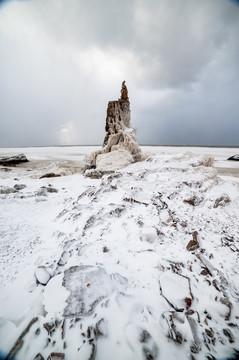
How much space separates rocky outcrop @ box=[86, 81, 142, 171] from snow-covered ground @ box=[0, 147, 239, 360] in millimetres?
9484

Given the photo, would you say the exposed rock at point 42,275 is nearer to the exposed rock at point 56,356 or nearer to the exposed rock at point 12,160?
the exposed rock at point 56,356

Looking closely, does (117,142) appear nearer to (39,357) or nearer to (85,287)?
(85,287)

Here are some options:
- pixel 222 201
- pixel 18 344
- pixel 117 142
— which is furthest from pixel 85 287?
pixel 117 142

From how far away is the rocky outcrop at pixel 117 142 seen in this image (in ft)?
47.9

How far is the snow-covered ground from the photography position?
1877 mm

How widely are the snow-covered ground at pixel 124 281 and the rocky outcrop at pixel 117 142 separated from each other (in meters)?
9.48

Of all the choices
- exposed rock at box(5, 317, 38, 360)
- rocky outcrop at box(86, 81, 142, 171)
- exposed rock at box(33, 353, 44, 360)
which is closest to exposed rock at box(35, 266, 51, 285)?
exposed rock at box(5, 317, 38, 360)

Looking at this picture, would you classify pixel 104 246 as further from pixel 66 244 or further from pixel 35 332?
pixel 35 332

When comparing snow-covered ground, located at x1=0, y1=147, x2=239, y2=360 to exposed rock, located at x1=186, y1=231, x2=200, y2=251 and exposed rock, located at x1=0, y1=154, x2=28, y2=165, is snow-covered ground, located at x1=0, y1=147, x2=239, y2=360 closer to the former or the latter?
exposed rock, located at x1=186, y1=231, x2=200, y2=251

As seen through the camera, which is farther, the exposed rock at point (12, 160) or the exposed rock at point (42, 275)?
the exposed rock at point (12, 160)

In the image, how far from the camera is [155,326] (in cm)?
201

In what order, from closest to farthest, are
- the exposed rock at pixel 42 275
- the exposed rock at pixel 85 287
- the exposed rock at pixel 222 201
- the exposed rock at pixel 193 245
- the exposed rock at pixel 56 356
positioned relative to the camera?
the exposed rock at pixel 56 356
the exposed rock at pixel 85 287
the exposed rock at pixel 42 275
the exposed rock at pixel 193 245
the exposed rock at pixel 222 201

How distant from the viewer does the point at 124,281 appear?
8.58 feet

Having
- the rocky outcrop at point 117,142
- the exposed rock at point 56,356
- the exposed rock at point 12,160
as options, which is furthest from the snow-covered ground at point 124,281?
the exposed rock at point 12,160
